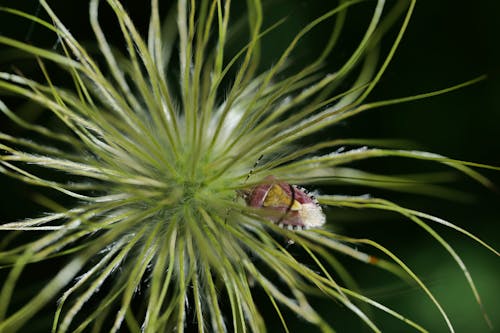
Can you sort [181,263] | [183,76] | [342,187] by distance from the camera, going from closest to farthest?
[181,263]
[183,76]
[342,187]

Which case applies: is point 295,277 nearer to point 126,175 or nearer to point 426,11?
point 126,175

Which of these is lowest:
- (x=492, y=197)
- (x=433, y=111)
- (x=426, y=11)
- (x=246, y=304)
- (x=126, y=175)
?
(x=246, y=304)

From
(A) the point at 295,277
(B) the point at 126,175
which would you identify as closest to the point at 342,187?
(A) the point at 295,277

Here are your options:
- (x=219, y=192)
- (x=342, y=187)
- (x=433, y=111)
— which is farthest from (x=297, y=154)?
(x=433, y=111)

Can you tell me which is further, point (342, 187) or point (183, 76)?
point (342, 187)

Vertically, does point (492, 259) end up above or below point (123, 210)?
above

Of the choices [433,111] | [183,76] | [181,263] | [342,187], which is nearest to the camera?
[181,263]
